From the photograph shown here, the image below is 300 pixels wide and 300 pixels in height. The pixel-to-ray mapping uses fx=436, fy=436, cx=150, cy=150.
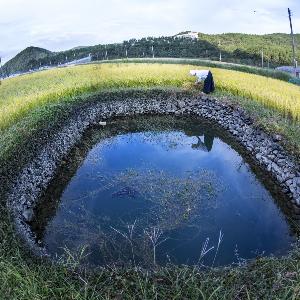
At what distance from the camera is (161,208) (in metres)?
10.8

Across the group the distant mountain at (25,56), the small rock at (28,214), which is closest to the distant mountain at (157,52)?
the distant mountain at (25,56)

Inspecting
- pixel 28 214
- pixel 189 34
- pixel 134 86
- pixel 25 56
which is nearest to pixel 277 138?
pixel 28 214

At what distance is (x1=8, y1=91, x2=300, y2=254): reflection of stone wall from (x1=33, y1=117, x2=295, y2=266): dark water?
1.44 feet

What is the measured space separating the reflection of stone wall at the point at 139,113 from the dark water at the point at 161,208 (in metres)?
0.44

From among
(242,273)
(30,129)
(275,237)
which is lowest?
(275,237)

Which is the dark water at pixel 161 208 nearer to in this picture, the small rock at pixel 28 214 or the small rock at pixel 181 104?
the small rock at pixel 28 214

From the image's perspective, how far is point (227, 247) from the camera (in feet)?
30.6

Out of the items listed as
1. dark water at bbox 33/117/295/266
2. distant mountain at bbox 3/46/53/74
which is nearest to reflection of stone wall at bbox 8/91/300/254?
dark water at bbox 33/117/295/266

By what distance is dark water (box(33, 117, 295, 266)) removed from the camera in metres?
9.09

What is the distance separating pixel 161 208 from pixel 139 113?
Result: 11130 mm

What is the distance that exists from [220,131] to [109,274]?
12.5 meters

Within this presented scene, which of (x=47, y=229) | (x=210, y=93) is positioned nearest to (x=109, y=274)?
(x=47, y=229)

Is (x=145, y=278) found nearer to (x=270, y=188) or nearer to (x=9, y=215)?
(x=9, y=215)

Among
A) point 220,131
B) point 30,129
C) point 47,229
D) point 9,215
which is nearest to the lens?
point 9,215
